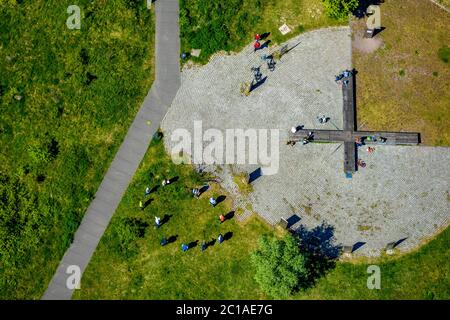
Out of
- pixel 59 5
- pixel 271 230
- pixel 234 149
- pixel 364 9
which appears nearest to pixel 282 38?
pixel 364 9

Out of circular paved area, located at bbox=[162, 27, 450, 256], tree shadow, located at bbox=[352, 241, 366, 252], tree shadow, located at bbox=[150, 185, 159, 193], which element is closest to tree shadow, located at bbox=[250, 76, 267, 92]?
circular paved area, located at bbox=[162, 27, 450, 256]

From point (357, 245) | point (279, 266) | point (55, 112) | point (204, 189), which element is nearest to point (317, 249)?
point (357, 245)

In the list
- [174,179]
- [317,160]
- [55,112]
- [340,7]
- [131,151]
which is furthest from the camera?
[55,112]

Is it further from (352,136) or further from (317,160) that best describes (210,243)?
(352,136)

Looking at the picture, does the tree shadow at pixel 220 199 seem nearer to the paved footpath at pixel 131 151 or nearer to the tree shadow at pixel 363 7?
the paved footpath at pixel 131 151

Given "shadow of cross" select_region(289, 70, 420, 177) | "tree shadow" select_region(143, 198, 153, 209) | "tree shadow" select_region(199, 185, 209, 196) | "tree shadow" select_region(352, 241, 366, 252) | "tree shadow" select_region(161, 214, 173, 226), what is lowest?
"tree shadow" select_region(352, 241, 366, 252)

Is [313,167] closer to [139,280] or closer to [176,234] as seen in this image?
[176,234]

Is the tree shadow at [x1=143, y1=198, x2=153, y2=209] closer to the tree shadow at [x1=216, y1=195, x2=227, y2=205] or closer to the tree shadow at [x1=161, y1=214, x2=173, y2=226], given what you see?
the tree shadow at [x1=161, y1=214, x2=173, y2=226]
